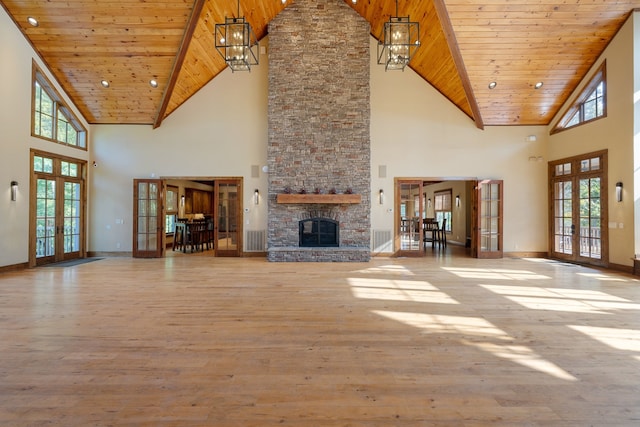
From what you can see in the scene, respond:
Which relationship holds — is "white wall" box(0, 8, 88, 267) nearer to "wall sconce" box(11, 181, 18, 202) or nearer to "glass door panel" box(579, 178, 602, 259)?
"wall sconce" box(11, 181, 18, 202)

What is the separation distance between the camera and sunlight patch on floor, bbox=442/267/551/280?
6.42m

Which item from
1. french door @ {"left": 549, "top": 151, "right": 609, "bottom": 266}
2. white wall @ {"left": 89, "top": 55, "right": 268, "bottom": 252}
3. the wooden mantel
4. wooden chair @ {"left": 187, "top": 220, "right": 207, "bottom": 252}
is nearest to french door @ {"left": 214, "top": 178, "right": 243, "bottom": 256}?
white wall @ {"left": 89, "top": 55, "right": 268, "bottom": 252}

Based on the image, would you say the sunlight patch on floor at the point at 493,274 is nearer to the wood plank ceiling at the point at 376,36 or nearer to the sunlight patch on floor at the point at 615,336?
the sunlight patch on floor at the point at 615,336

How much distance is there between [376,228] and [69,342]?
731 centimetres

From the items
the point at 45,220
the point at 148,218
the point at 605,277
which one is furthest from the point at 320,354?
the point at 45,220

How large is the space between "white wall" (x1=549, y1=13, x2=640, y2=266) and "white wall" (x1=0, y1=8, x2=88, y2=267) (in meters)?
12.3

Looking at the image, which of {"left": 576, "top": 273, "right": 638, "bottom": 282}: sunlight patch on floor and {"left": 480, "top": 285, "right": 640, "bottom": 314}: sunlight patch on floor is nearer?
{"left": 480, "top": 285, "right": 640, "bottom": 314}: sunlight patch on floor

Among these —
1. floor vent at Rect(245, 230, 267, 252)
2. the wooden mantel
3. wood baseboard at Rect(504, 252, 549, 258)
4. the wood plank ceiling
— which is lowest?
wood baseboard at Rect(504, 252, 549, 258)

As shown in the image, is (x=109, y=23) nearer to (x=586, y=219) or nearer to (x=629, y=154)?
(x=629, y=154)

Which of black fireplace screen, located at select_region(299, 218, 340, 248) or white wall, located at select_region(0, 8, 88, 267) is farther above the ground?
white wall, located at select_region(0, 8, 88, 267)

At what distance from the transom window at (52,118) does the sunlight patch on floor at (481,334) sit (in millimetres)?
8698

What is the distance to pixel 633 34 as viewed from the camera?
6582 mm

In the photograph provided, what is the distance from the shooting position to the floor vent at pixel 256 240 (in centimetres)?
935

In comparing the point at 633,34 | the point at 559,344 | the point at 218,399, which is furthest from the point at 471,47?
the point at 218,399
